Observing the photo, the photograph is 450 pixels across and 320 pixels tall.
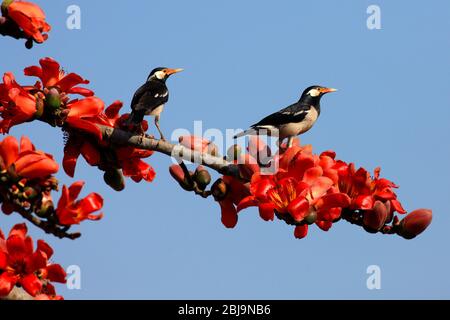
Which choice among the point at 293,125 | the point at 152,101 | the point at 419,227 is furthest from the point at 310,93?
the point at 419,227

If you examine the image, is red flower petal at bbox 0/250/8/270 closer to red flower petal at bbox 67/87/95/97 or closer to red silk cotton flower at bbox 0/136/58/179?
red silk cotton flower at bbox 0/136/58/179

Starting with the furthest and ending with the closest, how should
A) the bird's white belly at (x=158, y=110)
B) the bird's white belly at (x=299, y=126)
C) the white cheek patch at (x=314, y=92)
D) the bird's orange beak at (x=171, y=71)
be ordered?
the white cheek patch at (x=314, y=92), the bird's white belly at (x=299, y=126), the bird's orange beak at (x=171, y=71), the bird's white belly at (x=158, y=110)

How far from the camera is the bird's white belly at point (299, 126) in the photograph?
7328 millimetres

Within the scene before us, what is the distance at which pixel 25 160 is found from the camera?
2533 millimetres

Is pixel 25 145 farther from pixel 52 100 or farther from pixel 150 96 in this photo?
pixel 150 96

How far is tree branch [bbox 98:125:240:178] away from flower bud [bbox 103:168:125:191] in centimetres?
18

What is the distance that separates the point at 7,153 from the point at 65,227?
322 millimetres

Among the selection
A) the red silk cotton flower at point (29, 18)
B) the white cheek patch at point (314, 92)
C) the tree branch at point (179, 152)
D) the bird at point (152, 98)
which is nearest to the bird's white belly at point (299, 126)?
the white cheek patch at point (314, 92)

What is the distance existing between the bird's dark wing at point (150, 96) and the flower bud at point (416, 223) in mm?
2393

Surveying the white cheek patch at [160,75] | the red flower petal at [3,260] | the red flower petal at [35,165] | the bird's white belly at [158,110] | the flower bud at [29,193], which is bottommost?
the red flower petal at [3,260]

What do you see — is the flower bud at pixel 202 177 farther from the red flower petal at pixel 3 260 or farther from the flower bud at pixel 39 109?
the red flower petal at pixel 3 260

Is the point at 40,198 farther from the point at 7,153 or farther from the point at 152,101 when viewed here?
the point at 152,101

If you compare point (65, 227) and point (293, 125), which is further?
point (293, 125)

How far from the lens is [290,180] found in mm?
2830
